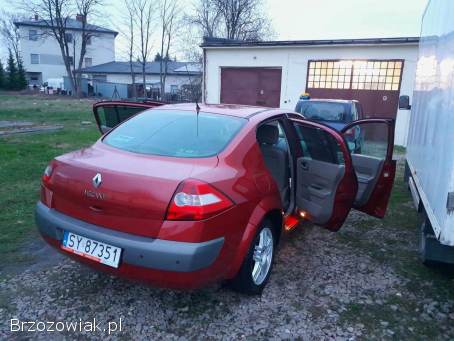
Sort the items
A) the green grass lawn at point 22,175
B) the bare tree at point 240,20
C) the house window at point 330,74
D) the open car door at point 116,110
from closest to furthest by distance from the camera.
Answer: the green grass lawn at point 22,175 → the open car door at point 116,110 → the house window at point 330,74 → the bare tree at point 240,20

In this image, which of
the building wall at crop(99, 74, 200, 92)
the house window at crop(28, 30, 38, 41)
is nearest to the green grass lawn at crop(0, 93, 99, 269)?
the building wall at crop(99, 74, 200, 92)

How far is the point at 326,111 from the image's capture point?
8648mm

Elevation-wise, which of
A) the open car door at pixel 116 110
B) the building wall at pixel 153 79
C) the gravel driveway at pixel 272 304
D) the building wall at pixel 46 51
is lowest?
the gravel driveway at pixel 272 304

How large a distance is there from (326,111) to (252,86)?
22.3ft

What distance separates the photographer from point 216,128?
294cm

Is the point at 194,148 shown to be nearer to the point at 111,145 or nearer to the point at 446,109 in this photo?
the point at 111,145

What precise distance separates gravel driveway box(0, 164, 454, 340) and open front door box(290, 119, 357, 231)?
56 cm

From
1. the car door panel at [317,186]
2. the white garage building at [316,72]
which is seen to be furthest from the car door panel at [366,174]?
the white garage building at [316,72]

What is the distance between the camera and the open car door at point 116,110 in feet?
13.5

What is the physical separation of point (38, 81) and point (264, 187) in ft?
189

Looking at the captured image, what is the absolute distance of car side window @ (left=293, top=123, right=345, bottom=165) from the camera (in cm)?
329

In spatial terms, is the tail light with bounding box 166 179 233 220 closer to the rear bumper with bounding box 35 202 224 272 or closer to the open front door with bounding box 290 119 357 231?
the rear bumper with bounding box 35 202 224 272

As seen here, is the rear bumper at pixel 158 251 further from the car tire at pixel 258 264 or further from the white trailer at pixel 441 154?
the white trailer at pixel 441 154

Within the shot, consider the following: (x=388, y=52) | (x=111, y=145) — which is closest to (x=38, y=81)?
(x=388, y=52)
